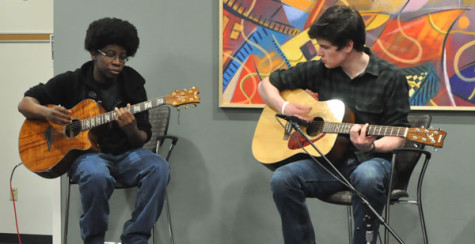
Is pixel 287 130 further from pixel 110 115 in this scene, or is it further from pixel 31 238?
pixel 31 238

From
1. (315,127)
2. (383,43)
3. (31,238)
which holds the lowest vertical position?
(31,238)

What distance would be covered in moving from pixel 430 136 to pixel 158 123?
1.69 metres

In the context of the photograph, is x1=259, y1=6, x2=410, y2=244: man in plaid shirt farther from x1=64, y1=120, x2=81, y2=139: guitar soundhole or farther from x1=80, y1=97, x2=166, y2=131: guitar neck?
x1=64, y1=120, x2=81, y2=139: guitar soundhole

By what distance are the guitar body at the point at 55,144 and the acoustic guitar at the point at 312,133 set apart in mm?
890

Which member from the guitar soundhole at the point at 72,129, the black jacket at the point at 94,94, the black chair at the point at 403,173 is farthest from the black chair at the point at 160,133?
the black chair at the point at 403,173

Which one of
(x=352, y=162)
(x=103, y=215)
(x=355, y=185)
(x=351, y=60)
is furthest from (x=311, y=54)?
(x=103, y=215)

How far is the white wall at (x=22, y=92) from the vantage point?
4273 mm

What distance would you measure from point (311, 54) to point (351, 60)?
0.67 metres

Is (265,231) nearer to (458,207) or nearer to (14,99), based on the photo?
(458,207)

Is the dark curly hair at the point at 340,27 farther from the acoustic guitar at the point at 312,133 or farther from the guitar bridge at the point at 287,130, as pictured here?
the guitar bridge at the point at 287,130

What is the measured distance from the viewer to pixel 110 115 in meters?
2.78

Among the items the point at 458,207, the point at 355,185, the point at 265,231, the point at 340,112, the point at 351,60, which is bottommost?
the point at 265,231

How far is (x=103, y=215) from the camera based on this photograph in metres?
2.64

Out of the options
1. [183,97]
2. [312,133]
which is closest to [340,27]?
[312,133]
